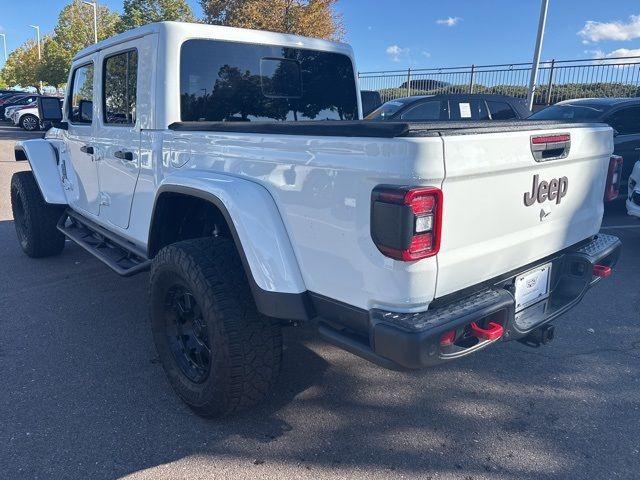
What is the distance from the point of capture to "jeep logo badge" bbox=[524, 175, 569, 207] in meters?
2.43

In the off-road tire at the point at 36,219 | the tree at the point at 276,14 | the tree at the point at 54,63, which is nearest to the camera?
the off-road tire at the point at 36,219

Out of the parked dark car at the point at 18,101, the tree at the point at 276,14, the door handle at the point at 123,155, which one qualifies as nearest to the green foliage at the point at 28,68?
the parked dark car at the point at 18,101

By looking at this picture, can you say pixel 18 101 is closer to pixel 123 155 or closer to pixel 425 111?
pixel 425 111

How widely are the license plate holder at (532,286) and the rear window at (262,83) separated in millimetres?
2113

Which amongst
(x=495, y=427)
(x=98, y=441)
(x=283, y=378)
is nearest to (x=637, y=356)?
(x=495, y=427)

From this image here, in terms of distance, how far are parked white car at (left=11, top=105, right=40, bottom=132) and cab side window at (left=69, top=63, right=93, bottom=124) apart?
74.5 feet

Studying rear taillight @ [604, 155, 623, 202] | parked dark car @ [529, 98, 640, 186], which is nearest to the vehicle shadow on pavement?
rear taillight @ [604, 155, 623, 202]

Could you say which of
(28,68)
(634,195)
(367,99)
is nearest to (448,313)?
(367,99)

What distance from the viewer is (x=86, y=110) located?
170 inches

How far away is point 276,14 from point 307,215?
68.4 ft

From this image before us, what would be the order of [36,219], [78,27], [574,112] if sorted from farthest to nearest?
[78,27] → [574,112] → [36,219]

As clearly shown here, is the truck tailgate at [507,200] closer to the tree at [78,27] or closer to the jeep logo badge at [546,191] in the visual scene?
the jeep logo badge at [546,191]

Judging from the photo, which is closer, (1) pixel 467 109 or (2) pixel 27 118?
(1) pixel 467 109

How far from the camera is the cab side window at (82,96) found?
4.25 metres
